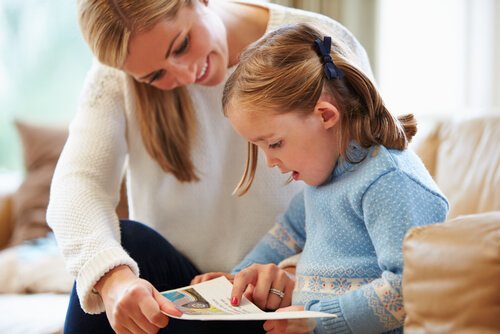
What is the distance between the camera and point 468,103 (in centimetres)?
355

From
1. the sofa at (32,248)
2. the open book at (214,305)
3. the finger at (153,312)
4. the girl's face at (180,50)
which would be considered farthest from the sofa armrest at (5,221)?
the finger at (153,312)

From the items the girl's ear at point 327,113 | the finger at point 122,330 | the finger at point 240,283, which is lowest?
the finger at point 122,330

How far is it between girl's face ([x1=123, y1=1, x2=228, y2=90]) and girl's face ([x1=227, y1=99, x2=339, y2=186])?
27 centimetres

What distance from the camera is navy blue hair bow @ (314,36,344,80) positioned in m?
1.21

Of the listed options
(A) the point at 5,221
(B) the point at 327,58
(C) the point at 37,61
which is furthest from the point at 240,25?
(C) the point at 37,61

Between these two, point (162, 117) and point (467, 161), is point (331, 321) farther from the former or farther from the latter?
point (467, 161)

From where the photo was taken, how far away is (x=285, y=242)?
60.7 inches

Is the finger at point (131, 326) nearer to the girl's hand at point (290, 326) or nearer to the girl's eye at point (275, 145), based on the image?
the girl's hand at point (290, 326)

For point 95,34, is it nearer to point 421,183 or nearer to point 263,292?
point 263,292

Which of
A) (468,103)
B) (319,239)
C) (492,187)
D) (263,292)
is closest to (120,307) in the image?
(263,292)

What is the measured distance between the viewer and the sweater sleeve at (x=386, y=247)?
3.56ft

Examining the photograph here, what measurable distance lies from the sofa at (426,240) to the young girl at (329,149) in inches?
7.1

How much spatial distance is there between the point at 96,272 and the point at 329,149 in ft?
1.59

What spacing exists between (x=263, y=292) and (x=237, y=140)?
0.52 meters
